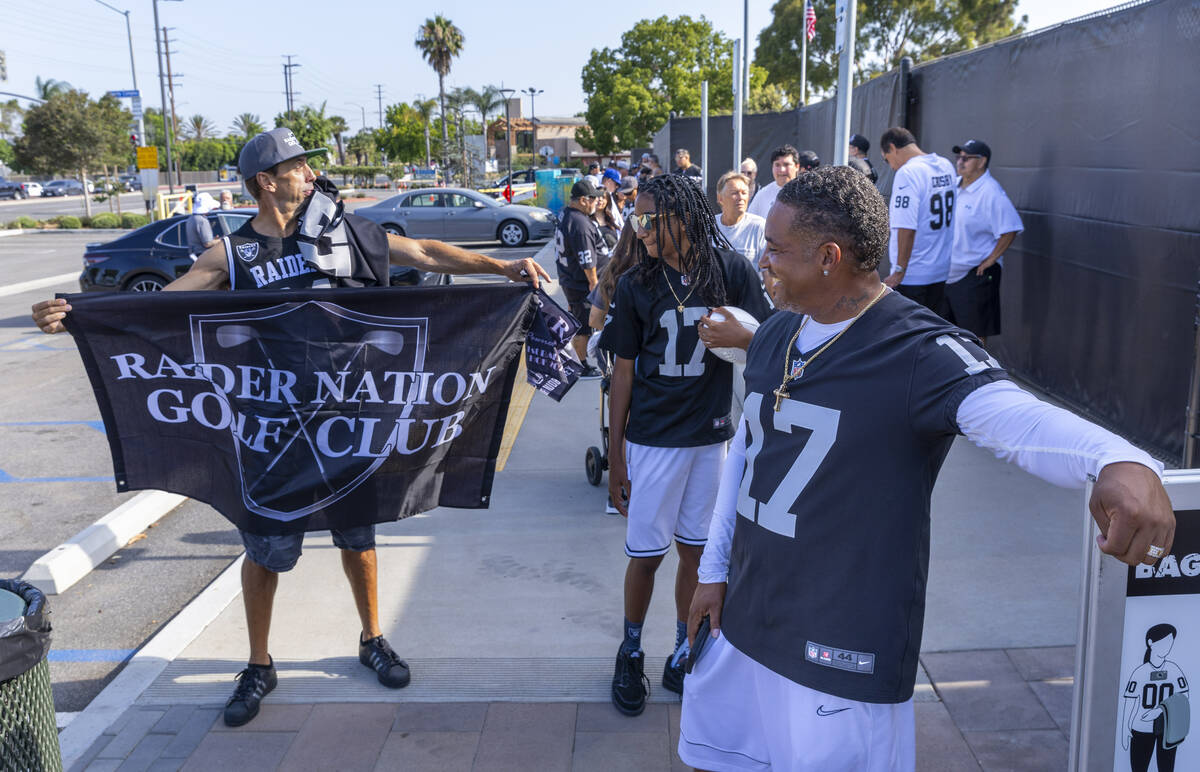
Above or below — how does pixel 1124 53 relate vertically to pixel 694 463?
above

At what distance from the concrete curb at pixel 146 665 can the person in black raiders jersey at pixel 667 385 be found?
1.93 metres

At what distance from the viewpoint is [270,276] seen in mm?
3701

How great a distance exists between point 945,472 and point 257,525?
168 inches

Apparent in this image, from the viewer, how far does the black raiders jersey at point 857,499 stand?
193 cm

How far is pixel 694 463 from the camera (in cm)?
356

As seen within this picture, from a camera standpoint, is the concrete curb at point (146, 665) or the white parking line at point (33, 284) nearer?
the concrete curb at point (146, 665)

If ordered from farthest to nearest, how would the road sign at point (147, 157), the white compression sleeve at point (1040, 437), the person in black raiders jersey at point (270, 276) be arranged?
the road sign at point (147, 157) < the person in black raiders jersey at point (270, 276) < the white compression sleeve at point (1040, 437)

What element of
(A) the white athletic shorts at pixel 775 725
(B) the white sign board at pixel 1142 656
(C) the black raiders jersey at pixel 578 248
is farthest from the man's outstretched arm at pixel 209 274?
(C) the black raiders jersey at pixel 578 248

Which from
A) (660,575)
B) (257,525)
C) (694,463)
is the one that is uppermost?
(694,463)

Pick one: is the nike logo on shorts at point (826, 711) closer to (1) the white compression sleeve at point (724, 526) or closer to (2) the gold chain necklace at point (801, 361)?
(1) the white compression sleeve at point (724, 526)

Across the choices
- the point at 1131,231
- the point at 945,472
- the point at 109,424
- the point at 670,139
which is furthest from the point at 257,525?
the point at 670,139

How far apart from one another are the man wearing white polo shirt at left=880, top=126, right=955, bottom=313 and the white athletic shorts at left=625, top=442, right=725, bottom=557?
392 cm

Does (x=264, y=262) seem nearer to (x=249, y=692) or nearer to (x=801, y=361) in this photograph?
(x=249, y=692)

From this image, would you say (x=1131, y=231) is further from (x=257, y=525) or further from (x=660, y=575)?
(x=257, y=525)
